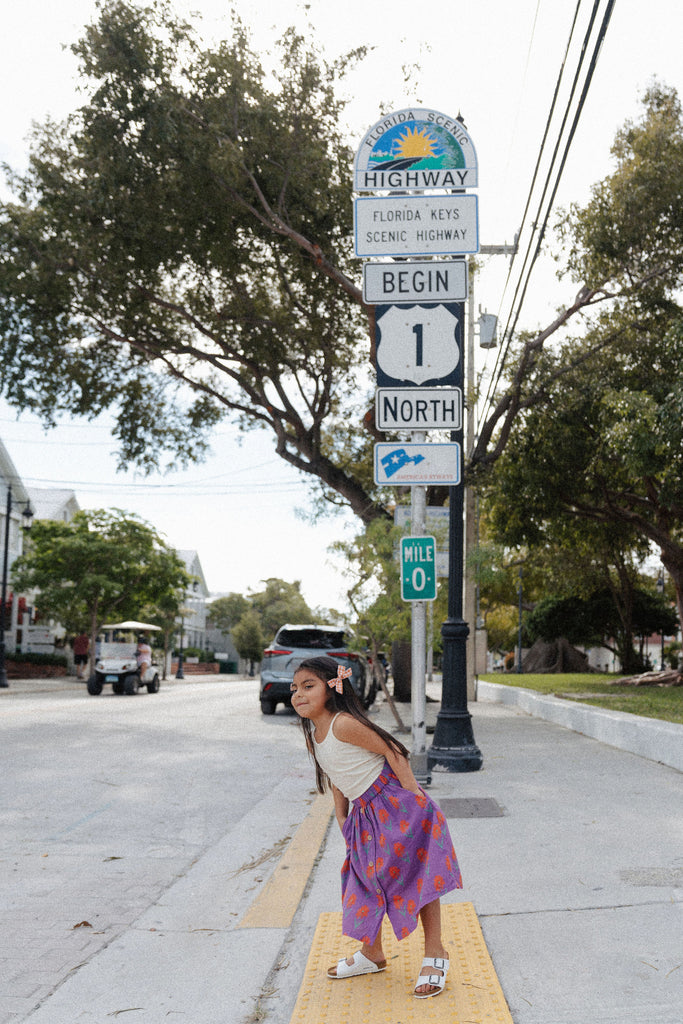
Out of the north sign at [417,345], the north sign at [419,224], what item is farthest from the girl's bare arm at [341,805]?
the north sign at [419,224]

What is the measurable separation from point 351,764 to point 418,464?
4.40m

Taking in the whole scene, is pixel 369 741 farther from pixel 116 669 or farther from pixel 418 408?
pixel 116 669

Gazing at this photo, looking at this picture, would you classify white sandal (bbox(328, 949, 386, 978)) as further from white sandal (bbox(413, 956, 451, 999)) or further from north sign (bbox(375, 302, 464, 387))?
north sign (bbox(375, 302, 464, 387))

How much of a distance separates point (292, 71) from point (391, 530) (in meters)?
8.31

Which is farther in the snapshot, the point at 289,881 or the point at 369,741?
the point at 289,881

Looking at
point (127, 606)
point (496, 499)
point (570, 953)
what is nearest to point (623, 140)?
point (496, 499)

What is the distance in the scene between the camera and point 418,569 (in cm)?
836

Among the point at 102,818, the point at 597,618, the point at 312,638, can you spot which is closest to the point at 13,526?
the point at 597,618

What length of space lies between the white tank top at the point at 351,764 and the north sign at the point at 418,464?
422cm

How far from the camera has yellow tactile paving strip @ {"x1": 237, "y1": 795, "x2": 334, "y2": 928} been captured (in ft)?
15.8

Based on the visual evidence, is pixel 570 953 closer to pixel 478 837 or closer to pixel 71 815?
pixel 478 837

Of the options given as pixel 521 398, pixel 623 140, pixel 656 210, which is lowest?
pixel 521 398

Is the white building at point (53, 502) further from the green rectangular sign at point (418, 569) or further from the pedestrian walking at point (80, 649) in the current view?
the green rectangular sign at point (418, 569)

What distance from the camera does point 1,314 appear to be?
19109 millimetres
